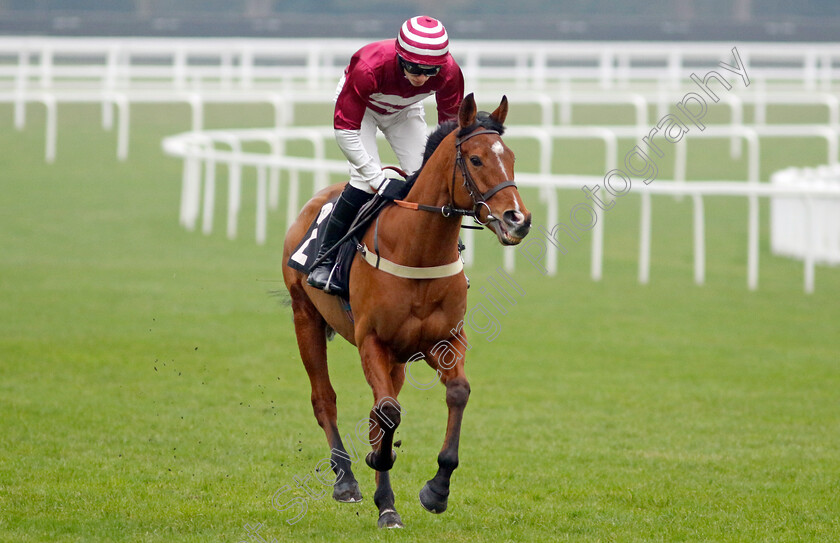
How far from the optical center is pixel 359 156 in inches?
209

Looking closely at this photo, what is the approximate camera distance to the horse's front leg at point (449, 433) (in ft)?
15.9

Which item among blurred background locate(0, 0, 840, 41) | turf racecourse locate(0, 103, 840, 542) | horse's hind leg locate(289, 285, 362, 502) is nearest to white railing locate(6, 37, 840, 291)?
blurred background locate(0, 0, 840, 41)

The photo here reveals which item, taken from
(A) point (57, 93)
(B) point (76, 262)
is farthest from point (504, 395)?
(A) point (57, 93)

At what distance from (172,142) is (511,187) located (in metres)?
11.1

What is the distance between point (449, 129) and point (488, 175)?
506mm

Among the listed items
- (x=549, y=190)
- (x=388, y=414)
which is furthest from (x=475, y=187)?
(x=549, y=190)

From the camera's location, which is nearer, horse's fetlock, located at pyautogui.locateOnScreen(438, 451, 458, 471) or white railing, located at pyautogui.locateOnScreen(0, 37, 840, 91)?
horse's fetlock, located at pyautogui.locateOnScreen(438, 451, 458, 471)

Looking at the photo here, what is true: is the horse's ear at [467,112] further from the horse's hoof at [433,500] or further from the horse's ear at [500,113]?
the horse's hoof at [433,500]

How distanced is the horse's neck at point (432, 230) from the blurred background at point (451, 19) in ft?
86.0

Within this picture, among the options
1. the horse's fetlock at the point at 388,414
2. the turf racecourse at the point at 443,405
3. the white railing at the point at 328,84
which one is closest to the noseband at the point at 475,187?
the horse's fetlock at the point at 388,414

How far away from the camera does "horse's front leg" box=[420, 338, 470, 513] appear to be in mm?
4852

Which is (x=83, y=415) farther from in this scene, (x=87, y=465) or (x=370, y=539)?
(x=370, y=539)

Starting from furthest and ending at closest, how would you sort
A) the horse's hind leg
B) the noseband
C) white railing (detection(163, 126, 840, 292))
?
white railing (detection(163, 126, 840, 292)) → the horse's hind leg → the noseband

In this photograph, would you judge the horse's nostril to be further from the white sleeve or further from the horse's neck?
the white sleeve
